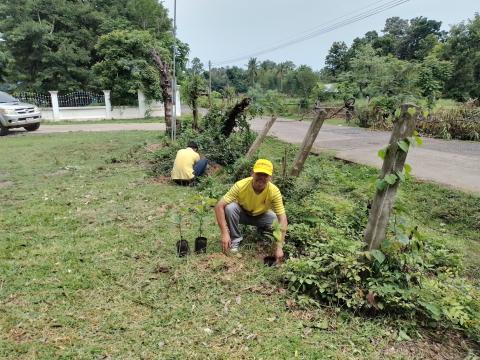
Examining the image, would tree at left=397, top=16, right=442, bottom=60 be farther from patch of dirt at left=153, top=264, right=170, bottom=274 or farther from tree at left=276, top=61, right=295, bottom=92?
patch of dirt at left=153, top=264, right=170, bottom=274

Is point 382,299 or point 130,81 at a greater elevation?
point 130,81

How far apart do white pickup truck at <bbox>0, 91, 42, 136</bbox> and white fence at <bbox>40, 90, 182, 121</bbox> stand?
660 centimetres

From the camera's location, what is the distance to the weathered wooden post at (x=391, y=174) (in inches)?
104

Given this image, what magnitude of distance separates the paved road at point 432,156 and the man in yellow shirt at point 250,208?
4499 millimetres

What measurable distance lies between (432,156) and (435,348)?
8457mm

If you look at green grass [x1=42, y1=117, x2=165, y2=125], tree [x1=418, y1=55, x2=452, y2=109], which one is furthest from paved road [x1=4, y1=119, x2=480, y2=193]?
green grass [x1=42, y1=117, x2=165, y2=125]

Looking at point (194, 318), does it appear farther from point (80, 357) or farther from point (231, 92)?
point (231, 92)

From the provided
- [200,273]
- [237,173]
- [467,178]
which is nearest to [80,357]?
[200,273]

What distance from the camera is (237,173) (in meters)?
6.25

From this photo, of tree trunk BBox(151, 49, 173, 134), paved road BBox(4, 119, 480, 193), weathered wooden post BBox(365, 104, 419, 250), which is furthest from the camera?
tree trunk BBox(151, 49, 173, 134)

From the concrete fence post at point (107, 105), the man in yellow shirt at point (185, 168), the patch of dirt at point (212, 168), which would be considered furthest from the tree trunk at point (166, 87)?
the concrete fence post at point (107, 105)

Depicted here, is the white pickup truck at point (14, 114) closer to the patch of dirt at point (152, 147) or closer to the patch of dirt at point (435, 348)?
the patch of dirt at point (152, 147)

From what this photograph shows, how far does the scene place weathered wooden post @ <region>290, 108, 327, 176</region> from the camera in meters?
4.86

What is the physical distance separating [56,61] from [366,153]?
2334cm
